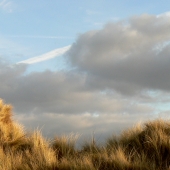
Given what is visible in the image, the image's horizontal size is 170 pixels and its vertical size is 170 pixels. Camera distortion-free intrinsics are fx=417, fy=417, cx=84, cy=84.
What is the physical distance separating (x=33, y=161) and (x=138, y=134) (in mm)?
3329

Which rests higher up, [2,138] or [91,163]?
[2,138]

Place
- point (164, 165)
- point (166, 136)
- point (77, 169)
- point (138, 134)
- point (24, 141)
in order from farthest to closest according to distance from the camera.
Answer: point (24, 141) → point (138, 134) → point (166, 136) → point (164, 165) → point (77, 169)

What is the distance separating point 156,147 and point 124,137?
5.73 feet

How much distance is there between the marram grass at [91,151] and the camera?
9875mm

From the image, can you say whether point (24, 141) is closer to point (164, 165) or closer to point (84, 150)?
point (84, 150)

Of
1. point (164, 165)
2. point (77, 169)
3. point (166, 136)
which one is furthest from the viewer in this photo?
point (166, 136)

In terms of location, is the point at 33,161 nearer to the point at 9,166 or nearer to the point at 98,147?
the point at 9,166

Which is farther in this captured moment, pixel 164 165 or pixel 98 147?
pixel 98 147

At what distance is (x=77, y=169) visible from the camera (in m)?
9.51

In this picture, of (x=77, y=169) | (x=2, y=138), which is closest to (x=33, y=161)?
(x=77, y=169)

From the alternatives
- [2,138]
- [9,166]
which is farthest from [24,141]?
[9,166]

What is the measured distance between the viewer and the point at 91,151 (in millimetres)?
12047

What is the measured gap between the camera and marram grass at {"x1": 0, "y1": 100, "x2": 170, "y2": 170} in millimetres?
9875

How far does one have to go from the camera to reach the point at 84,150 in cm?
1255
